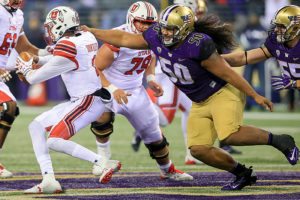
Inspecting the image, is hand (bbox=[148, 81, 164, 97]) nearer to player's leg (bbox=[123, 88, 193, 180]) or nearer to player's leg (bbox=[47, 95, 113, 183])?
player's leg (bbox=[123, 88, 193, 180])

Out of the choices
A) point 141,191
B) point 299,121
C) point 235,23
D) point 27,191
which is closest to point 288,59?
point 141,191

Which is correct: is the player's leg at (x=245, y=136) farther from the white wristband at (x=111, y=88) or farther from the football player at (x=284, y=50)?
the white wristband at (x=111, y=88)

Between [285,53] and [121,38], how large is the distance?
58.3 inches

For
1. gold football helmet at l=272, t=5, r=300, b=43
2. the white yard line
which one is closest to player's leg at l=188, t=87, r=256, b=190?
gold football helmet at l=272, t=5, r=300, b=43

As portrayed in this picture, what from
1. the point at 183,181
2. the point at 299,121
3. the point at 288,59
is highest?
the point at 288,59

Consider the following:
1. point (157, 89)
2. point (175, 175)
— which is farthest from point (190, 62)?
point (175, 175)

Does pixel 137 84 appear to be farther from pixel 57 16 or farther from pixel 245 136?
pixel 245 136

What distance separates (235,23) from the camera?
19.2 metres

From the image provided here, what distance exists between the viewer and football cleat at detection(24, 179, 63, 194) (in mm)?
6996

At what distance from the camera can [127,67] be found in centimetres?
827

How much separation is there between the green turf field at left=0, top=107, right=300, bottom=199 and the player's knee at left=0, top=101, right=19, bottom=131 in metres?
0.55

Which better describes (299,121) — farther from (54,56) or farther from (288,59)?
(54,56)

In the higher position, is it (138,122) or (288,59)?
(288,59)

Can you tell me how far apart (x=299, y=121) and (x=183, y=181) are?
758 centimetres
